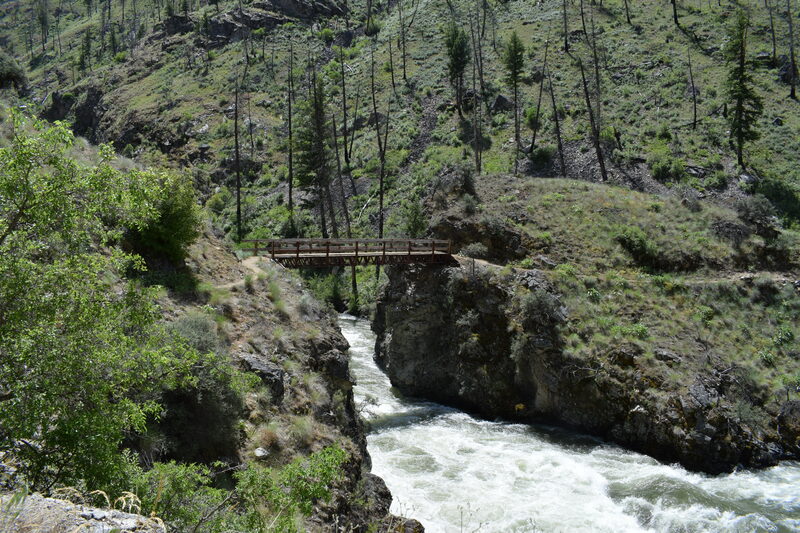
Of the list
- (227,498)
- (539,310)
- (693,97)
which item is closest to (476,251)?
(539,310)

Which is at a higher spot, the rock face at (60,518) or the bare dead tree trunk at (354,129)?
the bare dead tree trunk at (354,129)

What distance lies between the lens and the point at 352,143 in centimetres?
5278

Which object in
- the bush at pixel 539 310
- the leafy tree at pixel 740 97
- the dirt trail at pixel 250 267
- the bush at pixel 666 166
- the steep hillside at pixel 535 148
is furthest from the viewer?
the bush at pixel 666 166

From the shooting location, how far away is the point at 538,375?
19750 mm

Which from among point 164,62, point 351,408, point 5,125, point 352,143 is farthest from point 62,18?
point 351,408

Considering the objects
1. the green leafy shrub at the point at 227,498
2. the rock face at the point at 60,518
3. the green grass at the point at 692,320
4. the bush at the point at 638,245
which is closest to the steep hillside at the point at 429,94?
the bush at the point at 638,245

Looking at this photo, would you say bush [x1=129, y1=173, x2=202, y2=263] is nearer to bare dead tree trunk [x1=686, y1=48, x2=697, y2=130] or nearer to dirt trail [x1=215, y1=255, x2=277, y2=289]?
dirt trail [x1=215, y1=255, x2=277, y2=289]

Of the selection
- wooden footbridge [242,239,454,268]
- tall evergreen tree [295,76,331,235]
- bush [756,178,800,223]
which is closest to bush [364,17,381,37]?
tall evergreen tree [295,76,331,235]

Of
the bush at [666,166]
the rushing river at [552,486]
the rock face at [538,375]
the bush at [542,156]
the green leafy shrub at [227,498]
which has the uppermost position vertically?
the bush at [542,156]

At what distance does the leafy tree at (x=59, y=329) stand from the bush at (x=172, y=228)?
750 centimetres

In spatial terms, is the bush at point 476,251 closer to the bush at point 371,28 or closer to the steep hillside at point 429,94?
the steep hillside at point 429,94

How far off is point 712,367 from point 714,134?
104 feet

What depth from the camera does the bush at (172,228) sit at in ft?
45.4

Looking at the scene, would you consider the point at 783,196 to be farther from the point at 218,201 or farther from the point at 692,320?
the point at 218,201
